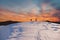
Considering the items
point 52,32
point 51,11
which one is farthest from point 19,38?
point 51,11

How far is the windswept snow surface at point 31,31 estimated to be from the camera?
5.43 feet

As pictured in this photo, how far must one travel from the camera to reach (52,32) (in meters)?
1.72

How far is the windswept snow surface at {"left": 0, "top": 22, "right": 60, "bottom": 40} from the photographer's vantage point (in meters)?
1.66

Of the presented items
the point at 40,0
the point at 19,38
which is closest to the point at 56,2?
the point at 40,0

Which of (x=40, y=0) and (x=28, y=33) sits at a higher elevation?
(x=40, y=0)

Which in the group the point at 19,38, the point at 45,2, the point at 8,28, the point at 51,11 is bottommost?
the point at 19,38

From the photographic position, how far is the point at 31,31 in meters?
1.72

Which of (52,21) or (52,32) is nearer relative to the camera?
(52,32)

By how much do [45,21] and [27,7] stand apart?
29 centimetres

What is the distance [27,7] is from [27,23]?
0.66 ft

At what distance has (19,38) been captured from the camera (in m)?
1.64

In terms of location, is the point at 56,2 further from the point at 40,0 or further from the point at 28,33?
the point at 28,33

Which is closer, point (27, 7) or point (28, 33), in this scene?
Answer: point (28, 33)

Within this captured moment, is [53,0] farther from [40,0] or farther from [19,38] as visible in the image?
[19,38]
